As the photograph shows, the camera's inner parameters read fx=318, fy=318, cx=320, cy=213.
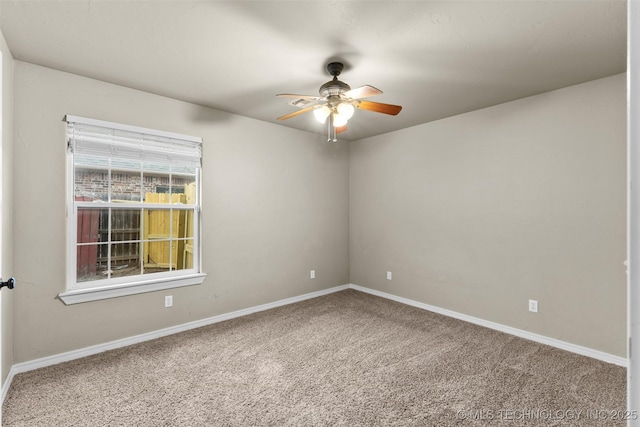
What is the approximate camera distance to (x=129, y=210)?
3115 millimetres

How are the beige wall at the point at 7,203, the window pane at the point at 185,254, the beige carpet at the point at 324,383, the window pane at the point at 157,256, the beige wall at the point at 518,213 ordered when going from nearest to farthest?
the beige carpet at the point at 324,383, the beige wall at the point at 7,203, the beige wall at the point at 518,213, the window pane at the point at 157,256, the window pane at the point at 185,254

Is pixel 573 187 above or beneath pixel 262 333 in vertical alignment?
above

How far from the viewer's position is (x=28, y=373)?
248 centimetres

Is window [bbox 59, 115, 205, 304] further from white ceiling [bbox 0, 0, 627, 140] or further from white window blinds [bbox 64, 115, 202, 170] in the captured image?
white ceiling [bbox 0, 0, 627, 140]

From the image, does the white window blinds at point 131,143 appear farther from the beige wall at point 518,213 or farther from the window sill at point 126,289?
the beige wall at point 518,213

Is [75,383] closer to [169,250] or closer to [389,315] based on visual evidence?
[169,250]

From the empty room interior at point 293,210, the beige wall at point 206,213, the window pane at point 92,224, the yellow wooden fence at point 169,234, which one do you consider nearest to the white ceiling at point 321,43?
the empty room interior at point 293,210

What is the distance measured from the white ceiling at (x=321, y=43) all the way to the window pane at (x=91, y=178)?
74cm

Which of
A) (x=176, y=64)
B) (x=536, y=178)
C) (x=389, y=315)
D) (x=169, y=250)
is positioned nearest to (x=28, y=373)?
(x=169, y=250)

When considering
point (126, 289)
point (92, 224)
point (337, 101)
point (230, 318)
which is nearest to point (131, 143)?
point (92, 224)

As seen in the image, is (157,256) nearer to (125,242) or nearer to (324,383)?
(125,242)

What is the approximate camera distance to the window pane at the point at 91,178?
2.81m

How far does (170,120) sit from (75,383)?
95.2 inches

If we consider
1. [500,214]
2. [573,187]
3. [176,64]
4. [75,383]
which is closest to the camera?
[75,383]
